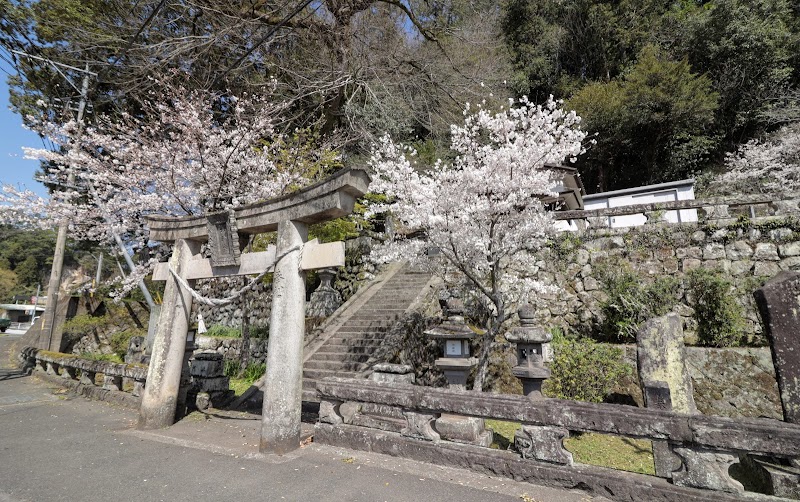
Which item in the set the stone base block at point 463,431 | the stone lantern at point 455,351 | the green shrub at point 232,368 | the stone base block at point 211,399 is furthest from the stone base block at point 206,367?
the stone base block at point 463,431

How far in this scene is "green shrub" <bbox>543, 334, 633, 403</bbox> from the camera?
7203 mm

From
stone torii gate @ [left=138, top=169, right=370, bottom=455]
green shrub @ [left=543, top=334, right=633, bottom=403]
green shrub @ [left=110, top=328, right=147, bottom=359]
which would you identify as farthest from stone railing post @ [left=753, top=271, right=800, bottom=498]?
green shrub @ [left=110, top=328, right=147, bottom=359]

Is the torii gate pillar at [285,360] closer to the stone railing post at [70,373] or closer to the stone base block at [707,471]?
the stone base block at [707,471]

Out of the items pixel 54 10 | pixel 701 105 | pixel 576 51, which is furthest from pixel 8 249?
pixel 701 105

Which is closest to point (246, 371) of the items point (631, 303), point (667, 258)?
point (631, 303)

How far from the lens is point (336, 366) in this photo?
31.8 feet

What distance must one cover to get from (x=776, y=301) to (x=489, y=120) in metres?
7.48

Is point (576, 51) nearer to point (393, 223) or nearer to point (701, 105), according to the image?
point (701, 105)

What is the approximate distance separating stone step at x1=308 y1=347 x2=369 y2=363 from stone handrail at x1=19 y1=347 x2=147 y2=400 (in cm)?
393

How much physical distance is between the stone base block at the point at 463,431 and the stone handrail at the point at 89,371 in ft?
21.0

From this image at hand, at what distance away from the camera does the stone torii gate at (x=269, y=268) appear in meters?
4.98

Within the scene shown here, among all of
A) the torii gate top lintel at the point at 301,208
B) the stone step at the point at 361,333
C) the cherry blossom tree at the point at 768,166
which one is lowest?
the stone step at the point at 361,333

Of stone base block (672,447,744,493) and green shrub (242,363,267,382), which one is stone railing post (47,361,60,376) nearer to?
green shrub (242,363,267,382)

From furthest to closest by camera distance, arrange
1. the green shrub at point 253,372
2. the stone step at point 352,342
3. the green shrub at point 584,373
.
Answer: the green shrub at point 253,372
the stone step at point 352,342
the green shrub at point 584,373
